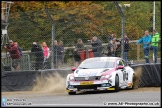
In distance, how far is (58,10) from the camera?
24297 millimetres

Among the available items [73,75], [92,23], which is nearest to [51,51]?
[92,23]

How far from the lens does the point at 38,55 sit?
2273 cm

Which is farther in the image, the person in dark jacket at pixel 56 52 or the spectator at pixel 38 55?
the spectator at pixel 38 55

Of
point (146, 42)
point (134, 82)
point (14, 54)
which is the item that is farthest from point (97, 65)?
point (14, 54)

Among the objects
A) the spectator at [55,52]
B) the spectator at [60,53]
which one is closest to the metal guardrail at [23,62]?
the spectator at [55,52]

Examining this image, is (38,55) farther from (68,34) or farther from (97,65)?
(97,65)

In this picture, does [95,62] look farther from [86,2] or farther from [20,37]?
[86,2]

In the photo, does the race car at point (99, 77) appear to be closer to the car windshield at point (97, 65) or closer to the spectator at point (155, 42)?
the car windshield at point (97, 65)

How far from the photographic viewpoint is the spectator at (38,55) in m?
22.5

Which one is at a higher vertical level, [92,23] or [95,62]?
[92,23]

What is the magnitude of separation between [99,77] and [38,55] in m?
4.81

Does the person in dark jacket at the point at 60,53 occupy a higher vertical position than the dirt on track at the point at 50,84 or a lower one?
higher

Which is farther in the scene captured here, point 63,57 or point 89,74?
point 63,57

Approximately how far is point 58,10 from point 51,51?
261 centimetres
